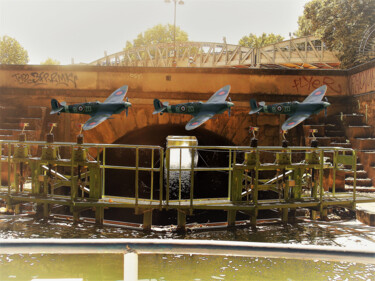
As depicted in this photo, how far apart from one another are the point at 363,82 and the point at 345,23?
8.35 m

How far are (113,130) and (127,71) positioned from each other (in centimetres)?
242

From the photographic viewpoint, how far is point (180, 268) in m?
6.51

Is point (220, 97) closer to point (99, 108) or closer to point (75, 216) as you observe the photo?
point (99, 108)

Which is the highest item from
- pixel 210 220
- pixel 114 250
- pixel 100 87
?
pixel 100 87

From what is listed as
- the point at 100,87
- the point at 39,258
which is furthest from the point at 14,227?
the point at 100,87

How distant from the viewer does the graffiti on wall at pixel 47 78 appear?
15.6 meters

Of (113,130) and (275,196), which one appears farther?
(275,196)

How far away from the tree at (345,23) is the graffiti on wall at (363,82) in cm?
454

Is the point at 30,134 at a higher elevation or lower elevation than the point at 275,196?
higher

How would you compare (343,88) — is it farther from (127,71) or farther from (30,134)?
(30,134)

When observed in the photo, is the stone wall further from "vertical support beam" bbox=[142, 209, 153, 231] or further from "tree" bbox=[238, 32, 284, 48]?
"tree" bbox=[238, 32, 284, 48]

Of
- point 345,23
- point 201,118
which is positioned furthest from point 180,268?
point 345,23

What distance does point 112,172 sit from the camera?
22.8 m

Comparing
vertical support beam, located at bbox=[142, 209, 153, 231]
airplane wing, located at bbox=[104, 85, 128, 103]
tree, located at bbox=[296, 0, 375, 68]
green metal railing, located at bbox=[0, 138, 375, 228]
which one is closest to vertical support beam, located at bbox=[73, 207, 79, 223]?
green metal railing, located at bbox=[0, 138, 375, 228]
